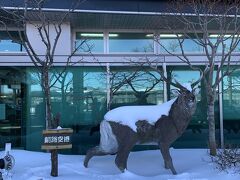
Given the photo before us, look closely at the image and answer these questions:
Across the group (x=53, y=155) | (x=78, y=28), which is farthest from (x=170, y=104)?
(x=78, y=28)

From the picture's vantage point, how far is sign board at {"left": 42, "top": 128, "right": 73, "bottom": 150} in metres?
10.2

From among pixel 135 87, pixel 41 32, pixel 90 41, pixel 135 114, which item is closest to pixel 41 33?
pixel 41 32

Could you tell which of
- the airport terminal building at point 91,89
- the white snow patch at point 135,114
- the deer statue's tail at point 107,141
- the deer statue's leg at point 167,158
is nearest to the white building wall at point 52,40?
the airport terminal building at point 91,89

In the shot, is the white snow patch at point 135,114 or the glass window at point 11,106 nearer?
the white snow patch at point 135,114

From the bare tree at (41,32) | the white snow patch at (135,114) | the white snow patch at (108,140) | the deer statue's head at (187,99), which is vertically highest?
the bare tree at (41,32)

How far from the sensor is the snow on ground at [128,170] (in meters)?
10.3

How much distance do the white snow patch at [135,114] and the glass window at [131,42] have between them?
4846 mm

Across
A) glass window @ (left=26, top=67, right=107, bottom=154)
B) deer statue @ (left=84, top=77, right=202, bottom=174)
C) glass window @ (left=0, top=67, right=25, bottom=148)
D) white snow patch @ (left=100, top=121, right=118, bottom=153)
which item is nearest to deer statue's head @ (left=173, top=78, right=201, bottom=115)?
deer statue @ (left=84, top=77, right=202, bottom=174)

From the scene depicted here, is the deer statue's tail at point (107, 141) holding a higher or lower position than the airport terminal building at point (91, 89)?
lower

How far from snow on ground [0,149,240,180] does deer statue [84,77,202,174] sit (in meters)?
0.40

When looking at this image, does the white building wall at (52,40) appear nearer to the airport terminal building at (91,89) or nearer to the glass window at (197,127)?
the airport terminal building at (91,89)

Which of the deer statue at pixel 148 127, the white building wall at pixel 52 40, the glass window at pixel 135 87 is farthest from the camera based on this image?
the glass window at pixel 135 87

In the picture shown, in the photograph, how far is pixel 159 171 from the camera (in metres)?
11.2

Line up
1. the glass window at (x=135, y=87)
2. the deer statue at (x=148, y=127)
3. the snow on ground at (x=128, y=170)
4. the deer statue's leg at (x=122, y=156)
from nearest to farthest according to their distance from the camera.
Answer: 1. the snow on ground at (x=128, y=170)
2. the deer statue's leg at (x=122, y=156)
3. the deer statue at (x=148, y=127)
4. the glass window at (x=135, y=87)
